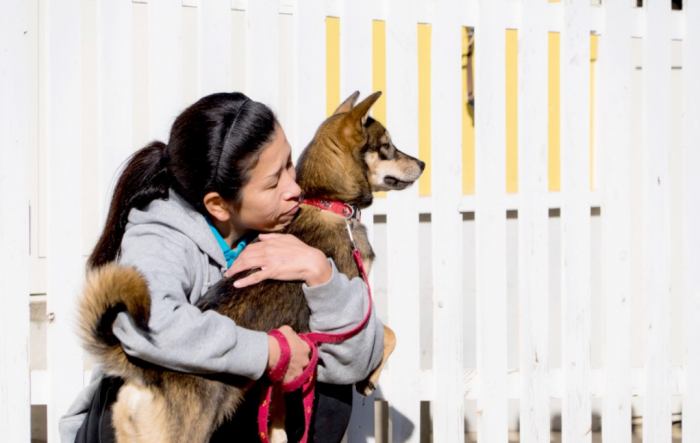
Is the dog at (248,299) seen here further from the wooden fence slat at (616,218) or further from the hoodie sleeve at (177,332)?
the wooden fence slat at (616,218)

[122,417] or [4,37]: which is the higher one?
[4,37]

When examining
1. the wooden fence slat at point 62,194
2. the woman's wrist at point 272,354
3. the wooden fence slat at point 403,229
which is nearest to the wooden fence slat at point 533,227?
the wooden fence slat at point 403,229

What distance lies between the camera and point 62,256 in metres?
2.74

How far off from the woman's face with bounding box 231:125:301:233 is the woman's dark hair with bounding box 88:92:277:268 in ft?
0.08

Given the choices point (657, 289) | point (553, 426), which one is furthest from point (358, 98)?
point (553, 426)

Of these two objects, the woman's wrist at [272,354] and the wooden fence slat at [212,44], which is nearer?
the woman's wrist at [272,354]

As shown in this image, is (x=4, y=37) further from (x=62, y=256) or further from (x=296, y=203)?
(x=296, y=203)

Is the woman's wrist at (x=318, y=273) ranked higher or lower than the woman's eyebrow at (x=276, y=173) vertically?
lower

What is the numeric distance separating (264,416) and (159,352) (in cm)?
41

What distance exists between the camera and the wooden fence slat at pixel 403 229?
311cm

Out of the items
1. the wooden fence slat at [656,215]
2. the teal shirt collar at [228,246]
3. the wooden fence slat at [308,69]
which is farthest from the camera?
the wooden fence slat at [656,215]

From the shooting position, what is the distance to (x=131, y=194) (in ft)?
6.88

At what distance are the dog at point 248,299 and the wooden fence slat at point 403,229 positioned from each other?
1.16 feet

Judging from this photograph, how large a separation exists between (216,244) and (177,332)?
440mm
